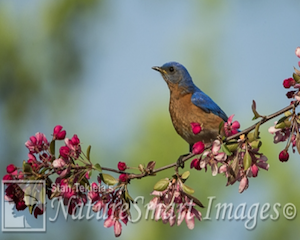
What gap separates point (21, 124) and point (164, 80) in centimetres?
971

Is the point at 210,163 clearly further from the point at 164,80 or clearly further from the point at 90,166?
the point at 164,80

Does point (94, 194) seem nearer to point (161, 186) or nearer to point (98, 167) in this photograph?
point (98, 167)

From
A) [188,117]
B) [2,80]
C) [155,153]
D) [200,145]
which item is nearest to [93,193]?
[200,145]

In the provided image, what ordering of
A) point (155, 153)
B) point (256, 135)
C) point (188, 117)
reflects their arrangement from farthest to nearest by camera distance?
1. point (155, 153)
2. point (188, 117)
3. point (256, 135)

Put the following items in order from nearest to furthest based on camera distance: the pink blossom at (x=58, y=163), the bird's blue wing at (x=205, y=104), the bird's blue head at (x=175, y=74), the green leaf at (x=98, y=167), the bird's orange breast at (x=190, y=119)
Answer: the green leaf at (x=98, y=167), the pink blossom at (x=58, y=163), the bird's orange breast at (x=190, y=119), the bird's blue wing at (x=205, y=104), the bird's blue head at (x=175, y=74)

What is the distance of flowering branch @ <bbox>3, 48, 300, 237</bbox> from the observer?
3.73 metres

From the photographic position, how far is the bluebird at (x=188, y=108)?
613cm

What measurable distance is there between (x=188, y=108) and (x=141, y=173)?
2812 mm

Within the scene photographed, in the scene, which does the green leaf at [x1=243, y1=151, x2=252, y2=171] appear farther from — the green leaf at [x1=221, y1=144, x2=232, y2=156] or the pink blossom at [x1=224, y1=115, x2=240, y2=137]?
the pink blossom at [x1=224, y1=115, x2=240, y2=137]

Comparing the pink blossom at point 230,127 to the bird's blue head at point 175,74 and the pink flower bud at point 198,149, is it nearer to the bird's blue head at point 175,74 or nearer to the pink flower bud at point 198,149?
the pink flower bud at point 198,149

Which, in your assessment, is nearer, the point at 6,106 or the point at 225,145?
the point at 225,145

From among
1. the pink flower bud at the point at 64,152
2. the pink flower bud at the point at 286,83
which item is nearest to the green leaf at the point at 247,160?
the pink flower bud at the point at 286,83

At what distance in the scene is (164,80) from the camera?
7.13 meters

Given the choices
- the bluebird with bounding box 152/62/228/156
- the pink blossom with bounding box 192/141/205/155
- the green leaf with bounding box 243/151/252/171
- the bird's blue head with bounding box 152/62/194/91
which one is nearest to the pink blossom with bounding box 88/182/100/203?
the pink blossom with bounding box 192/141/205/155
